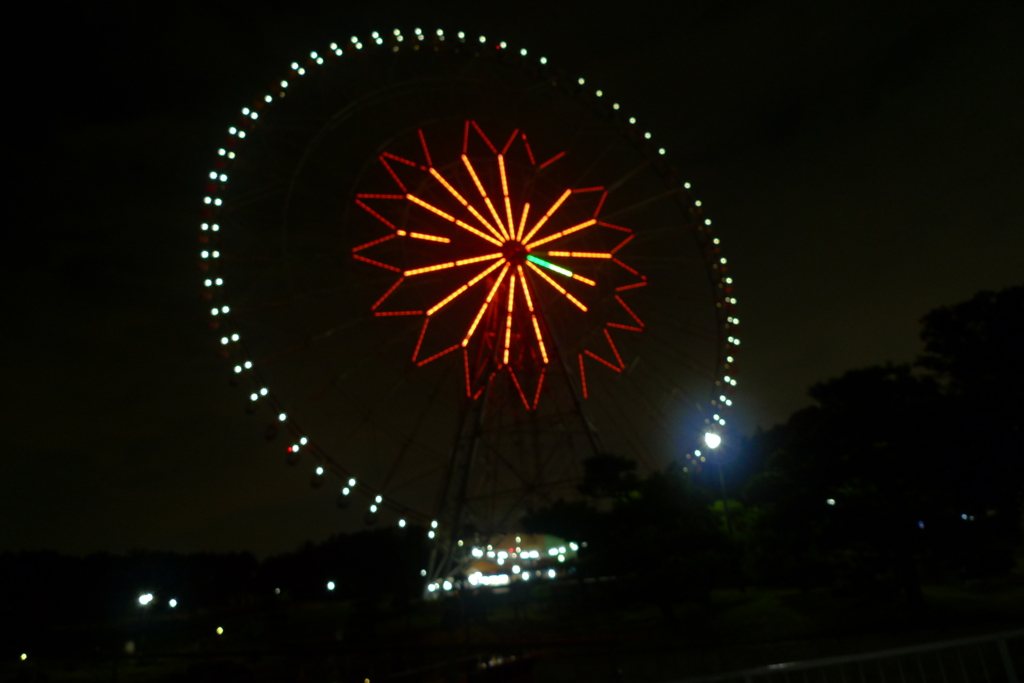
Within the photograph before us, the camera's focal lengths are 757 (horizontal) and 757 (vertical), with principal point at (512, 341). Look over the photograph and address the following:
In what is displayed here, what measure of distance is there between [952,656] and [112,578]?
55475 millimetres

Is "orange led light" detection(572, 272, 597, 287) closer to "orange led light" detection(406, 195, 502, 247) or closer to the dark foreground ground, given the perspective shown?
"orange led light" detection(406, 195, 502, 247)

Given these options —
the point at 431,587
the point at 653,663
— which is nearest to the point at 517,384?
the point at 431,587

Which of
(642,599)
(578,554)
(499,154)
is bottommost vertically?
(642,599)

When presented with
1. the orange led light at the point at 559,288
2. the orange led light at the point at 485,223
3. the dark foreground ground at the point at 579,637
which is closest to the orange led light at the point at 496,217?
the orange led light at the point at 485,223

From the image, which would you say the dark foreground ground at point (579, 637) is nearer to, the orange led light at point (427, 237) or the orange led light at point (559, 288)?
the orange led light at point (559, 288)

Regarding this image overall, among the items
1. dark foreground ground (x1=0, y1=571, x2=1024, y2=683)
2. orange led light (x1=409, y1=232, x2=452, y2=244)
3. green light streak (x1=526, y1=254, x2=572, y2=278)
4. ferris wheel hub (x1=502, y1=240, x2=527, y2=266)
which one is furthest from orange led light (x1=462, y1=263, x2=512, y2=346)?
dark foreground ground (x1=0, y1=571, x2=1024, y2=683)

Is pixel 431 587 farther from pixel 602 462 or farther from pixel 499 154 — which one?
pixel 499 154

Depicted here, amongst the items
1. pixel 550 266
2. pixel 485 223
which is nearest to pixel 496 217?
pixel 485 223

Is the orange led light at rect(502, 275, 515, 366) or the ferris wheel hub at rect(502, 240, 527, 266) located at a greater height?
the ferris wheel hub at rect(502, 240, 527, 266)

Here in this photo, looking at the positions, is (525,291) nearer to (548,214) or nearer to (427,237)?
(548,214)

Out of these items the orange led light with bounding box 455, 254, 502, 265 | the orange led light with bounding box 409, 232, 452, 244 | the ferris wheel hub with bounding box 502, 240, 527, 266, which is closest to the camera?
the orange led light with bounding box 409, 232, 452, 244

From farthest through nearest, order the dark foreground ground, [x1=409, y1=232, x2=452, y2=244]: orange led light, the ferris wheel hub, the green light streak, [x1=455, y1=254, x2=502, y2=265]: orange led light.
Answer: the green light streak → the ferris wheel hub → [x1=455, y1=254, x2=502, y2=265]: orange led light → [x1=409, y1=232, x2=452, y2=244]: orange led light → the dark foreground ground

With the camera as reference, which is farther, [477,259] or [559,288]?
[559,288]

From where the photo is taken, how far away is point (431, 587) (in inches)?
837
